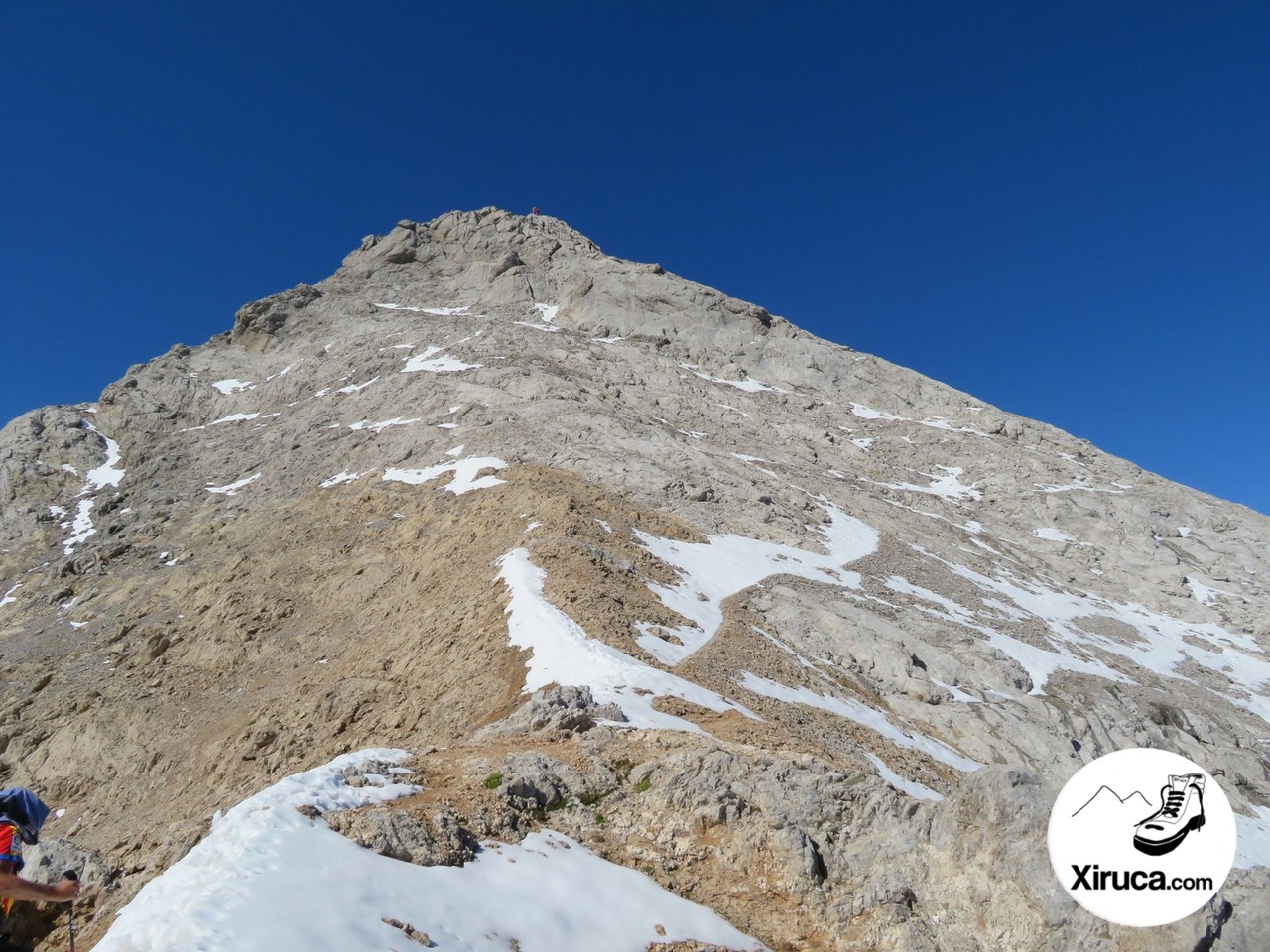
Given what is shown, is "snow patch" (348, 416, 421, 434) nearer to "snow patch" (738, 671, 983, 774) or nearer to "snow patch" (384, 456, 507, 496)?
"snow patch" (384, 456, 507, 496)

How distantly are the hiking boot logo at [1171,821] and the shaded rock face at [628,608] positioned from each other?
26.5 inches

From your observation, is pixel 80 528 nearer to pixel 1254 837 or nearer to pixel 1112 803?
pixel 1112 803

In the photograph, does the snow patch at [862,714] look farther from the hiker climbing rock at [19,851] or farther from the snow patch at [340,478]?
the snow patch at [340,478]

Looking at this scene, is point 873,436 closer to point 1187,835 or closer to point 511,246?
point 511,246

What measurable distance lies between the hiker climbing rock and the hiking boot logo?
999 centimetres

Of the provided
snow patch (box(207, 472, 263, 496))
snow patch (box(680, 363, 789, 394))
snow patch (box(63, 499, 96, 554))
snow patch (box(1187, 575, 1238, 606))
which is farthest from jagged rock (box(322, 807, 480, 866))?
snow patch (box(680, 363, 789, 394))

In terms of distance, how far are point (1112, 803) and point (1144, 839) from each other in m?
0.41

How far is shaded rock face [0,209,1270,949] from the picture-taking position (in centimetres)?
957

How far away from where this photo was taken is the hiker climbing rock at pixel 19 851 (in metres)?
5.04

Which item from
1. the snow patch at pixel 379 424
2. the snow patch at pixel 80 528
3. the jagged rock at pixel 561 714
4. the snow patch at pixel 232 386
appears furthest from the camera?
the snow patch at pixel 232 386

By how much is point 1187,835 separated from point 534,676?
1265cm

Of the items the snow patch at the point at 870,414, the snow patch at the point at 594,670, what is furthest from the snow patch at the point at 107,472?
the snow patch at the point at 870,414

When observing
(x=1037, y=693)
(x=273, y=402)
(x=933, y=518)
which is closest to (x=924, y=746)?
(x=1037, y=693)

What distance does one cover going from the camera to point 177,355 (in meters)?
70.3
